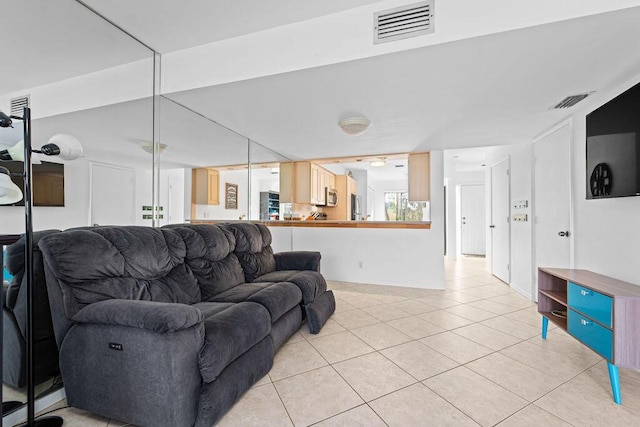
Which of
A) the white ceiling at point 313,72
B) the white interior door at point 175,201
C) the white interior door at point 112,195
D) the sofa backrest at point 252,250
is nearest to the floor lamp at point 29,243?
the white ceiling at point 313,72

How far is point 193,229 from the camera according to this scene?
2.55m

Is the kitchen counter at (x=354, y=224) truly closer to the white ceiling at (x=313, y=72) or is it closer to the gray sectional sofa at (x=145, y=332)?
the white ceiling at (x=313, y=72)

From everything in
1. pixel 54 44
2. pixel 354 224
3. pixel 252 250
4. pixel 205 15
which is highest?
pixel 205 15

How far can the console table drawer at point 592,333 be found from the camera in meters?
1.82

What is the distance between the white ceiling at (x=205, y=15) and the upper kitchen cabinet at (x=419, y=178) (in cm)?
325

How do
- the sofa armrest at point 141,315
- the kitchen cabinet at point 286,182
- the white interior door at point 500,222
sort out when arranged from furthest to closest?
the kitchen cabinet at point 286,182, the white interior door at point 500,222, the sofa armrest at point 141,315

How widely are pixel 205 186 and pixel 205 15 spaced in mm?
1952

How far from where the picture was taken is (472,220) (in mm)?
8438

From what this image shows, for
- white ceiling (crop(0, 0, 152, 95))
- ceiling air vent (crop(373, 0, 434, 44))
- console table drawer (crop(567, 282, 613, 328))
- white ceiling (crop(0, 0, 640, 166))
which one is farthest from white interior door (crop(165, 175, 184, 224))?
console table drawer (crop(567, 282, 613, 328))

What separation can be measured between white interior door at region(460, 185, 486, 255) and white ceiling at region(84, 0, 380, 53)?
769 cm

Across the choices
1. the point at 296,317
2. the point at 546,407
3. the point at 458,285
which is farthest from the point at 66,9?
the point at 458,285

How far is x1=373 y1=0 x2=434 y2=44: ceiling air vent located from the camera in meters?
1.83

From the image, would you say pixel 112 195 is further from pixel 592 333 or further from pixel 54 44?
pixel 592 333

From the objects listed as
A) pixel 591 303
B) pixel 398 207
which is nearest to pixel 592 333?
pixel 591 303
